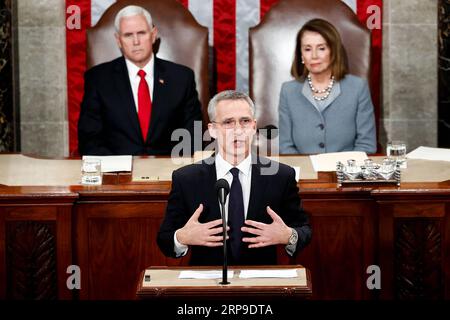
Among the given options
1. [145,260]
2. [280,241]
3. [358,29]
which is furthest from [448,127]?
[280,241]

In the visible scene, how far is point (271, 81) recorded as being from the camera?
6324 millimetres

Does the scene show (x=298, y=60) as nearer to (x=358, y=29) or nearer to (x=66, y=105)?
(x=358, y=29)

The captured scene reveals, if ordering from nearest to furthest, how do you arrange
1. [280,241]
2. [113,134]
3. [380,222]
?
[280,241] → [380,222] → [113,134]

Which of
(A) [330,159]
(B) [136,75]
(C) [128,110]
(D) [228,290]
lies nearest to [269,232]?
(D) [228,290]

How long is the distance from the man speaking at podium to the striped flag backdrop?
3.27 meters

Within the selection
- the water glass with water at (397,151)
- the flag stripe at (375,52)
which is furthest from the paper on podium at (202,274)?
the flag stripe at (375,52)

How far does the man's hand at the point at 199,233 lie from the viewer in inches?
131

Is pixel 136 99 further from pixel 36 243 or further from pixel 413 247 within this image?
pixel 413 247

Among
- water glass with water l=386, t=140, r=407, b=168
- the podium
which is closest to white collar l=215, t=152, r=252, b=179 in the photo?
the podium

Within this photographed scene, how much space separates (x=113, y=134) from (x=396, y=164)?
1.87 metres

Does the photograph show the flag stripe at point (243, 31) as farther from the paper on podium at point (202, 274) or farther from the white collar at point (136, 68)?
the paper on podium at point (202, 274)

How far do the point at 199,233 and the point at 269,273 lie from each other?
13.0 inches

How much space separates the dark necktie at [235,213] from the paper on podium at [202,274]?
0.36 meters

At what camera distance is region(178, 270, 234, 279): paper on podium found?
3.09 meters
